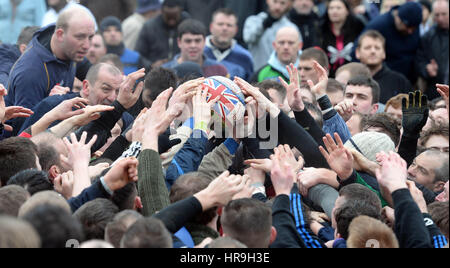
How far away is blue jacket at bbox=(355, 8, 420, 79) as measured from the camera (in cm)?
1202

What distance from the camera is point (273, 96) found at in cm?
803

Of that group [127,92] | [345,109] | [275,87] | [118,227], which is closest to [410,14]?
[345,109]

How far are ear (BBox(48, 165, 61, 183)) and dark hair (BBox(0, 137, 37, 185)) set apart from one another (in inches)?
12.3

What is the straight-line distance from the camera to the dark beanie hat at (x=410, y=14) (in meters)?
11.7

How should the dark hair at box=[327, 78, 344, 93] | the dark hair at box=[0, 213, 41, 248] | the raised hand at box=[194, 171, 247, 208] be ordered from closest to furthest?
the dark hair at box=[0, 213, 41, 248]
the raised hand at box=[194, 171, 247, 208]
the dark hair at box=[327, 78, 344, 93]

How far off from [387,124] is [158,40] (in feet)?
19.4

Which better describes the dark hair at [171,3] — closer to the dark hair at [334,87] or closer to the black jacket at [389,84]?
the black jacket at [389,84]

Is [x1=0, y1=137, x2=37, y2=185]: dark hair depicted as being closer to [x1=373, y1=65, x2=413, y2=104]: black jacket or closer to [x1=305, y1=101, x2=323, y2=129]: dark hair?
[x1=305, y1=101, x2=323, y2=129]: dark hair

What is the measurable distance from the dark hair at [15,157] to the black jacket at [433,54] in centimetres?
781

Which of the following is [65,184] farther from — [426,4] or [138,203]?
[426,4]

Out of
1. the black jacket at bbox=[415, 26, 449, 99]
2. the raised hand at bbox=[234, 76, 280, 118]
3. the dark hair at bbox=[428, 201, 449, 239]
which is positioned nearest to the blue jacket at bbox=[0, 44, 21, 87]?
the raised hand at bbox=[234, 76, 280, 118]

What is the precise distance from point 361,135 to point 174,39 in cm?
638

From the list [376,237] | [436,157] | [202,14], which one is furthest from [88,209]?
[202,14]

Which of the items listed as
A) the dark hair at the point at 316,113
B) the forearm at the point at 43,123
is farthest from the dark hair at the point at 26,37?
the dark hair at the point at 316,113
